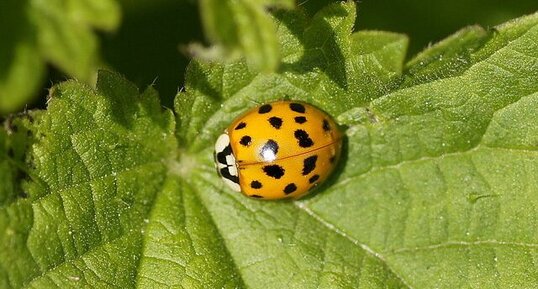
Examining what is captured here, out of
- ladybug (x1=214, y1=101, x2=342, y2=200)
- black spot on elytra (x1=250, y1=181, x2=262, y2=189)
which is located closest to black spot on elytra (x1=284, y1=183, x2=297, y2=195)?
ladybug (x1=214, y1=101, x2=342, y2=200)

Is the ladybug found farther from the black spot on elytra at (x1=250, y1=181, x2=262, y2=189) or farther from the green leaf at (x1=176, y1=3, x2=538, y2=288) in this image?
the green leaf at (x1=176, y1=3, x2=538, y2=288)

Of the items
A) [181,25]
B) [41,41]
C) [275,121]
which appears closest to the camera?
[41,41]

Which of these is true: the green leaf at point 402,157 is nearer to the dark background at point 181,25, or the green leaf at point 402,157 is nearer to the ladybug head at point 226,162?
the ladybug head at point 226,162

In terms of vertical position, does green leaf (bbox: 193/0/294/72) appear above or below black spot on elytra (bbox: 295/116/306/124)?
above

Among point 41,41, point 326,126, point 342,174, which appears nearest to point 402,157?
point 342,174

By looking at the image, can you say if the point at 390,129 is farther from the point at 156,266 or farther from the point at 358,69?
the point at 156,266

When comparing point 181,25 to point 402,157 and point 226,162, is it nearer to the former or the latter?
point 226,162
